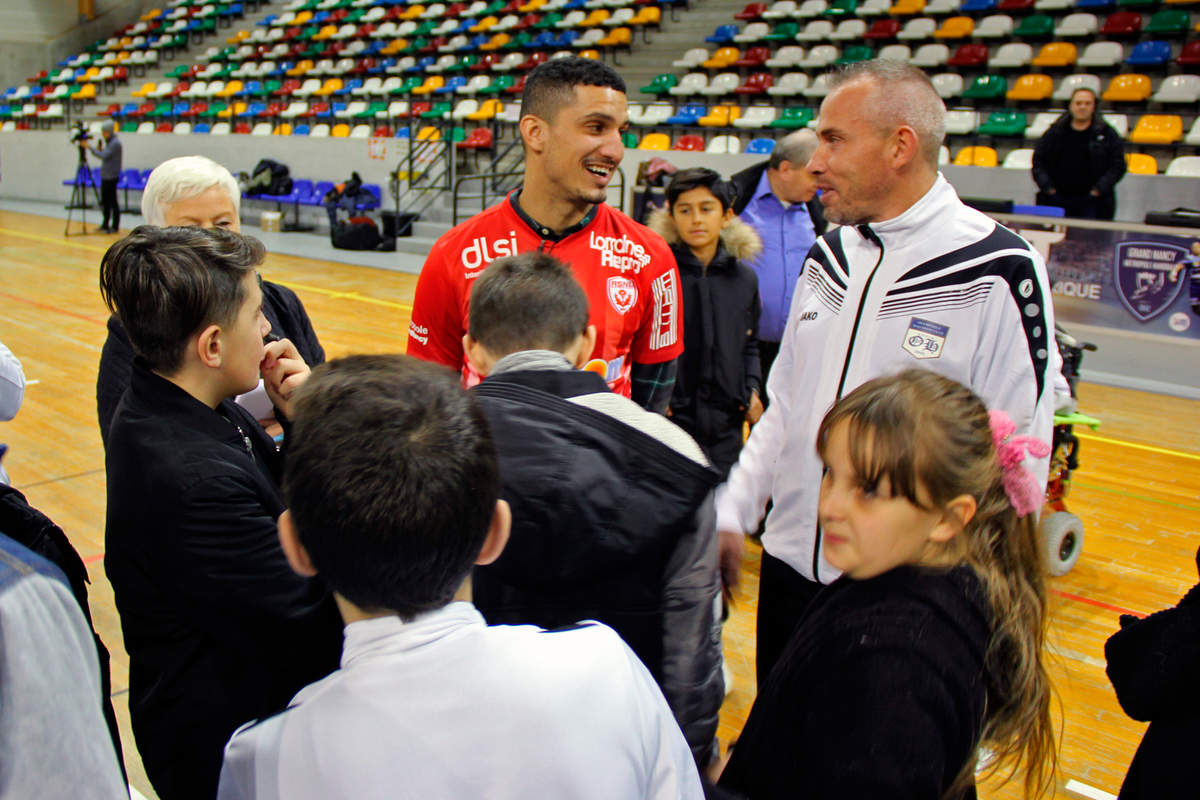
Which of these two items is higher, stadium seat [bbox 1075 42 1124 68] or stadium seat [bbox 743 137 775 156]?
stadium seat [bbox 1075 42 1124 68]

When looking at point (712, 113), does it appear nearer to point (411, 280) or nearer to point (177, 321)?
point (411, 280)

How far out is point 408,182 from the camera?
12.9m

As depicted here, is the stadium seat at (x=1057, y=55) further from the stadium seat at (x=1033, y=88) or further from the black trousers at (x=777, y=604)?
the black trousers at (x=777, y=604)

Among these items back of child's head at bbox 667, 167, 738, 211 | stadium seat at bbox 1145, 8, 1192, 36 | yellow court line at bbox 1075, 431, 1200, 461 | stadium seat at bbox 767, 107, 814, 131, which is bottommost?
yellow court line at bbox 1075, 431, 1200, 461

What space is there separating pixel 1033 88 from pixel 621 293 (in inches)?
372

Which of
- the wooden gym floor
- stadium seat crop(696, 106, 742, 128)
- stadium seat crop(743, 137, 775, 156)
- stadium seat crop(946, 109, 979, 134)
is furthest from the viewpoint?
stadium seat crop(696, 106, 742, 128)

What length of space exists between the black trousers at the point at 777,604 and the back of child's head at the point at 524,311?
Result: 2.60 ft

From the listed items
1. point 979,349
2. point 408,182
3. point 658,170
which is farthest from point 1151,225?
point 408,182

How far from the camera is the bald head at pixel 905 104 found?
5.61ft

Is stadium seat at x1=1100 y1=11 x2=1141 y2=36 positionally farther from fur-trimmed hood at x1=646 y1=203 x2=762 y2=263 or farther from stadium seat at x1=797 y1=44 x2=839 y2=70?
fur-trimmed hood at x1=646 y1=203 x2=762 y2=263

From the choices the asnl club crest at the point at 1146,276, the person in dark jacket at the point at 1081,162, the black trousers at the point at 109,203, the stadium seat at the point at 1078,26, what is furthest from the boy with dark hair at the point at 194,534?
the black trousers at the point at 109,203

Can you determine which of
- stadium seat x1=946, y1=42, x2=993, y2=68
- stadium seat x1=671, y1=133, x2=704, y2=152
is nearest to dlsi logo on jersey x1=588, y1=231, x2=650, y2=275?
stadium seat x1=671, y1=133, x2=704, y2=152

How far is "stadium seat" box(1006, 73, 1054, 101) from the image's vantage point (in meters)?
9.68

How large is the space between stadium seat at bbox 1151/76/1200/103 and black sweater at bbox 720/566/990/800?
33.0ft
